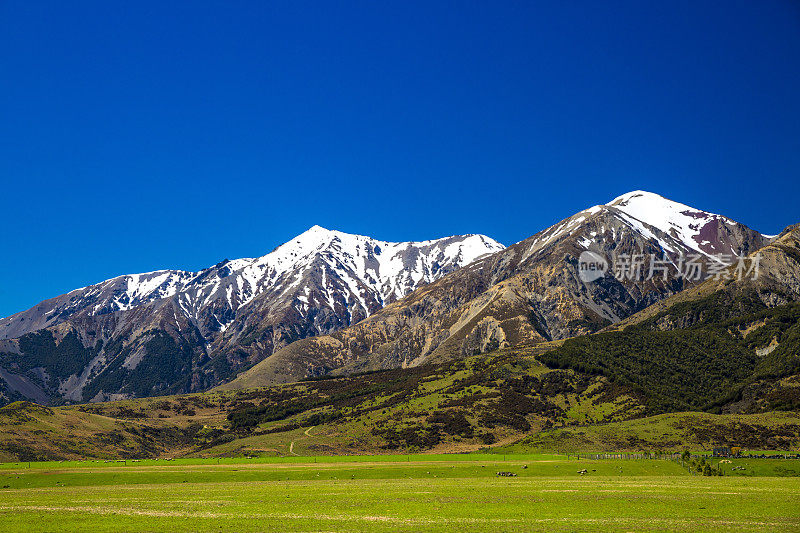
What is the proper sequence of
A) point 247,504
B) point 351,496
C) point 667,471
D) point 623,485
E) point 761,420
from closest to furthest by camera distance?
point 247,504 < point 351,496 < point 623,485 < point 667,471 < point 761,420

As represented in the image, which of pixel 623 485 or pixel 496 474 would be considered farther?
pixel 496 474

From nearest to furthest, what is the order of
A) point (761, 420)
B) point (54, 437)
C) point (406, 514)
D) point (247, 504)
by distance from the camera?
point (406, 514) < point (247, 504) < point (761, 420) < point (54, 437)

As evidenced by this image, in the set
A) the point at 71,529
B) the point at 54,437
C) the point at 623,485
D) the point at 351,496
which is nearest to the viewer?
the point at 71,529

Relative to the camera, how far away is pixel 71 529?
45.3 metres

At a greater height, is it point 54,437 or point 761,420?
point 54,437

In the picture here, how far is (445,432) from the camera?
199625 mm

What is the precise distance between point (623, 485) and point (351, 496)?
29910mm

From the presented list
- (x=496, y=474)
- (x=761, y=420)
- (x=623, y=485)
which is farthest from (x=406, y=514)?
(x=761, y=420)

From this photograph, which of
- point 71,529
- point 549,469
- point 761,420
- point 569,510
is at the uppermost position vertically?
point 71,529

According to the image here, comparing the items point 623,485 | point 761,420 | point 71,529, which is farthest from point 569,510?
point 761,420

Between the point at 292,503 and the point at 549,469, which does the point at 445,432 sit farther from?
the point at 292,503

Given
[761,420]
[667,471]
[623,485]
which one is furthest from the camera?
[761,420]

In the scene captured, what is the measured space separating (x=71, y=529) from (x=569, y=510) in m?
37.3

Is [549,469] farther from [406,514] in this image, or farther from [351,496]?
[406,514]
